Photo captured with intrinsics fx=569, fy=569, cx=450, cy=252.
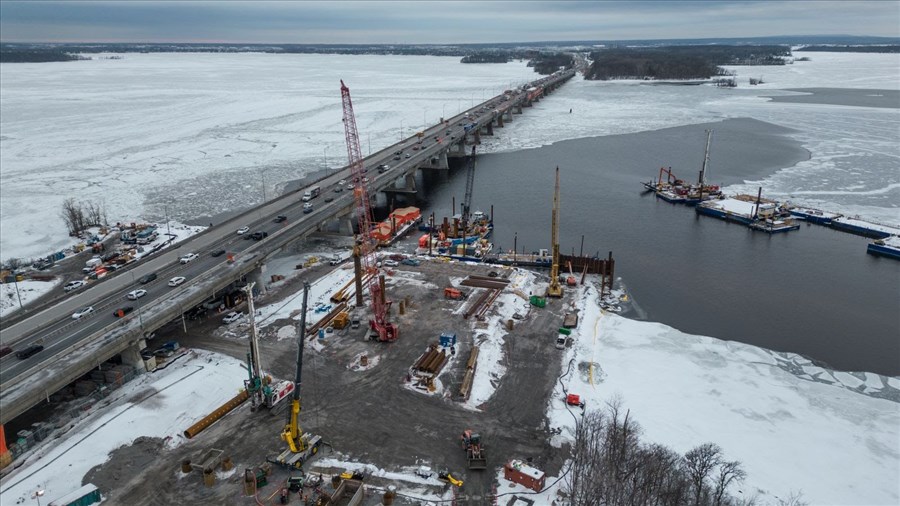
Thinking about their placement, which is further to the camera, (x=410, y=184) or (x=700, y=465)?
(x=410, y=184)

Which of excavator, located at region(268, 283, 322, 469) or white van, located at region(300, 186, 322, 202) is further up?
white van, located at region(300, 186, 322, 202)

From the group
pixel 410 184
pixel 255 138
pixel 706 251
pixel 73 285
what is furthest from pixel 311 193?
pixel 255 138

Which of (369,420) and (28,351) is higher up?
(28,351)

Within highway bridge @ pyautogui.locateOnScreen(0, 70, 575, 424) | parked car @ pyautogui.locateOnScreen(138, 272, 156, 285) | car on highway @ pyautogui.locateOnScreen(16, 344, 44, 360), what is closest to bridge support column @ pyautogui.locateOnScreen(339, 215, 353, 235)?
highway bridge @ pyautogui.locateOnScreen(0, 70, 575, 424)

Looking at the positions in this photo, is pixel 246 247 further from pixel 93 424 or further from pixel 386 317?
pixel 93 424

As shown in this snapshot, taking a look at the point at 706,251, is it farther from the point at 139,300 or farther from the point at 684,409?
the point at 139,300

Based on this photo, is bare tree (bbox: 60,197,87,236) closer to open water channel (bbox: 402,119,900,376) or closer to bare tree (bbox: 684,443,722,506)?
open water channel (bbox: 402,119,900,376)

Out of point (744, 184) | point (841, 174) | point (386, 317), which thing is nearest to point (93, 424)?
point (386, 317)
